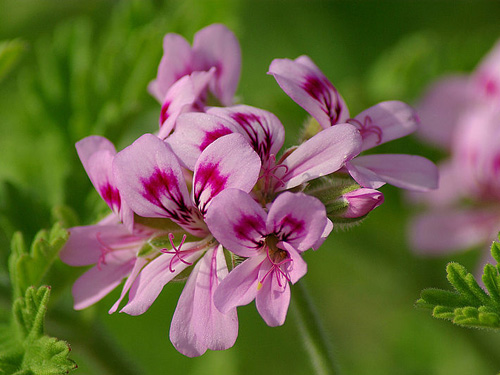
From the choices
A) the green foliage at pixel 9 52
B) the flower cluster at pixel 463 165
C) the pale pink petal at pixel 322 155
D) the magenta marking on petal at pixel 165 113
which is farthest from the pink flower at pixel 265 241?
the flower cluster at pixel 463 165

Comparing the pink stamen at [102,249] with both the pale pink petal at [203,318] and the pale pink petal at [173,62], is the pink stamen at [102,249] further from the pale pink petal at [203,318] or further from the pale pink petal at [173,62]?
the pale pink petal at [173,62]

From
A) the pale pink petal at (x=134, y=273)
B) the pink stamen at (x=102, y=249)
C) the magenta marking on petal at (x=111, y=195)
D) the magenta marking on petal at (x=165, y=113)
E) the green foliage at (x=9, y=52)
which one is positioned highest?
the green foliage at (x=9, y=52)

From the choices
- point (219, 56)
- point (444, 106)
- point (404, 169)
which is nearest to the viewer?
point (404, 169)

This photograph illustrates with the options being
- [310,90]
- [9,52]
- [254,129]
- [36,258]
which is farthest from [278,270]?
[9,52]

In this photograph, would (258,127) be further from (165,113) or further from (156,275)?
(156,275)

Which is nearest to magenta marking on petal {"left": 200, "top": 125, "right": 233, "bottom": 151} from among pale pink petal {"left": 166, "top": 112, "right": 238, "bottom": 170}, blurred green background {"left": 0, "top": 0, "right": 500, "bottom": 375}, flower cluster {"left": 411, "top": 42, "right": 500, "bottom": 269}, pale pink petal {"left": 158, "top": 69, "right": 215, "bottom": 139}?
pale pink petal {"left": 166, "top": 112, "right": 238, "bottom": 170}

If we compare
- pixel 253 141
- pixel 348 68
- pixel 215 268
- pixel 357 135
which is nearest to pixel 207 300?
pixel 215 268

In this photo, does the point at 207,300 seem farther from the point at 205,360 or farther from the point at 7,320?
the point at 205,360
